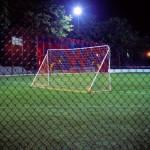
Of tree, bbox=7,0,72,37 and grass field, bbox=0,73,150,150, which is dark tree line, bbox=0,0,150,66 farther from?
grass field, bbox=0,73,150,150

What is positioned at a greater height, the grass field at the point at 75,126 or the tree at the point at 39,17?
the tree at the point at 39,17

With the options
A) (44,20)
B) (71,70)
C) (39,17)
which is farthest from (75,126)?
(39,17)

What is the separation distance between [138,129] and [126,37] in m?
37.3

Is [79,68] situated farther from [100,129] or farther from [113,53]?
[100,129]

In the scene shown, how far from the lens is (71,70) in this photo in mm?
16797

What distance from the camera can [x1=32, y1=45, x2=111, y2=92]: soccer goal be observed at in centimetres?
1179

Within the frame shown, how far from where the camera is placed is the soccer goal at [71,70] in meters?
11.8

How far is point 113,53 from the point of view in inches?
1009

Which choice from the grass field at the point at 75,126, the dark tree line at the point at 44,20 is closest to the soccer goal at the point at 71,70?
the grass field at the point at 75,126

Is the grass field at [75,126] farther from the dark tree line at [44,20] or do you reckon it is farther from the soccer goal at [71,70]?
the dark tree line at [44,20]

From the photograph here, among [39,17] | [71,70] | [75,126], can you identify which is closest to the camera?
[75,126]

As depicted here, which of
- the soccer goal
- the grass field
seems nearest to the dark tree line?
the soccer goal

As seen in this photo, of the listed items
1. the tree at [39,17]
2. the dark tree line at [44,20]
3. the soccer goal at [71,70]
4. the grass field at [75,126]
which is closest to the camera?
the grass field at [75,126]

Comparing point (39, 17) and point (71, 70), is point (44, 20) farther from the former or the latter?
point (71, 70)
